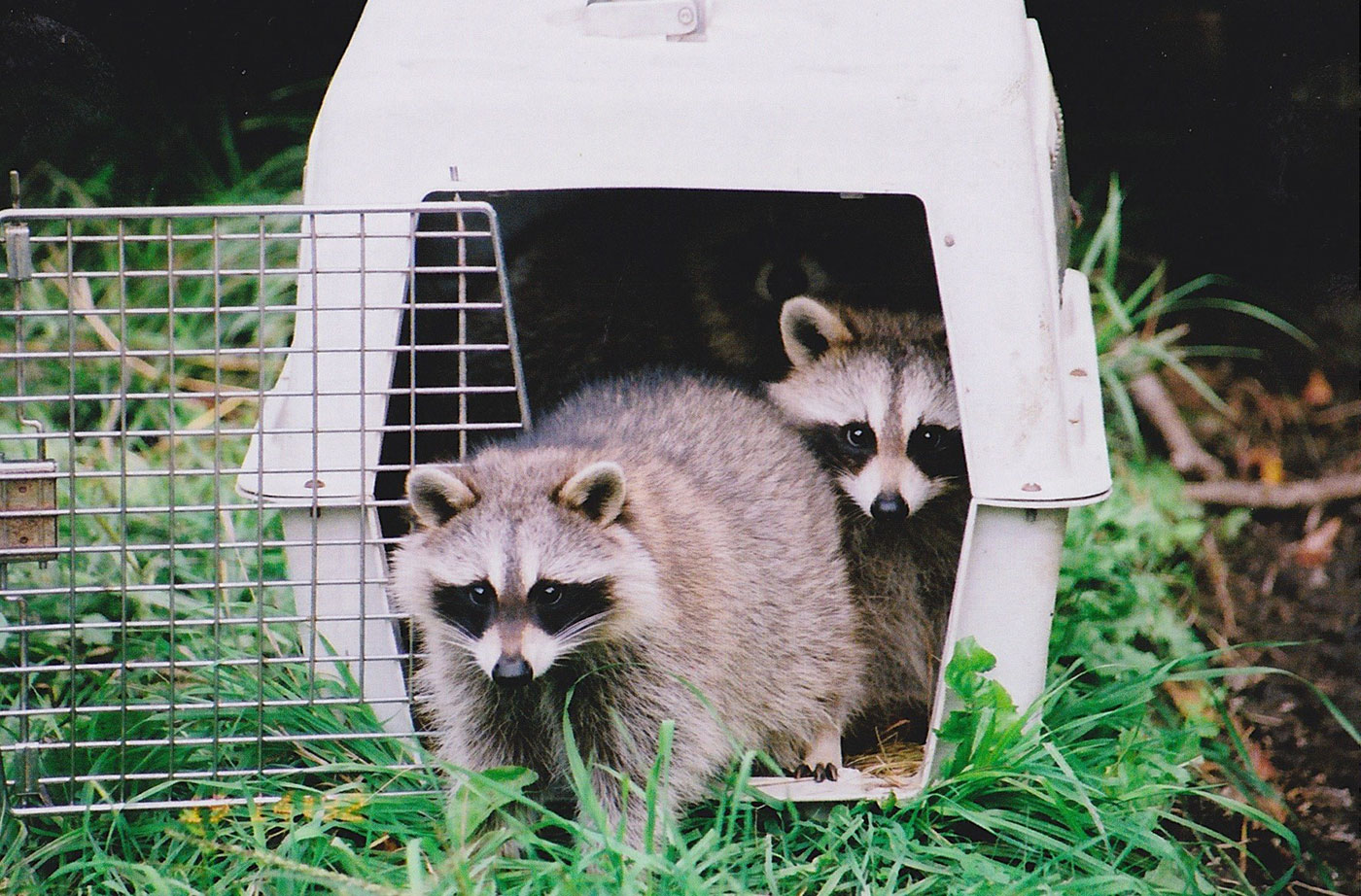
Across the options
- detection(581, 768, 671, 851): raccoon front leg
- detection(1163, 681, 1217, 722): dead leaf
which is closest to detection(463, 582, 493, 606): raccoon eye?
detection(581, 768, 671, 851): raccoon front leg

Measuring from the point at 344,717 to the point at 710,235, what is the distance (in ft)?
5.51

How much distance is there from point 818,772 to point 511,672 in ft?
2.77

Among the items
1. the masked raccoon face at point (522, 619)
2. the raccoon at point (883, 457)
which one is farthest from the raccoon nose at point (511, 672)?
the raccoon at point (883, 457)

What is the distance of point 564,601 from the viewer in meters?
2.78

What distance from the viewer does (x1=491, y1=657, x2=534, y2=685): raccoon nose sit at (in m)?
2.64

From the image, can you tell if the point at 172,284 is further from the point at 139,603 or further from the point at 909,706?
the point at 909,706

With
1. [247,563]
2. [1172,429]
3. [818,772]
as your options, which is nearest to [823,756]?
[818,772]

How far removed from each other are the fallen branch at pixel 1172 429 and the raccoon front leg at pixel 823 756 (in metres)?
2.37

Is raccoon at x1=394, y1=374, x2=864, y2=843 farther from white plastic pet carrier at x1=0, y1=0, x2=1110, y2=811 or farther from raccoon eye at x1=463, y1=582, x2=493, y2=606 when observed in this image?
white plastic pet carrier at x1=0, y1=0, x2=1110, y2=811

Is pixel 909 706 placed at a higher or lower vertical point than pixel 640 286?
lower

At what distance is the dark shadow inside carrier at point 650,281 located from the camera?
3.94 m

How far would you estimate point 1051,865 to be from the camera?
2.86m

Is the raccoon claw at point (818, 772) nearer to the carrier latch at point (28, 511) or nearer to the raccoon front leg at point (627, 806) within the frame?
the raccoon front leg at point (627, 806)

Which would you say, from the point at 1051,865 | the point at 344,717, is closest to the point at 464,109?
the point at 344,717
